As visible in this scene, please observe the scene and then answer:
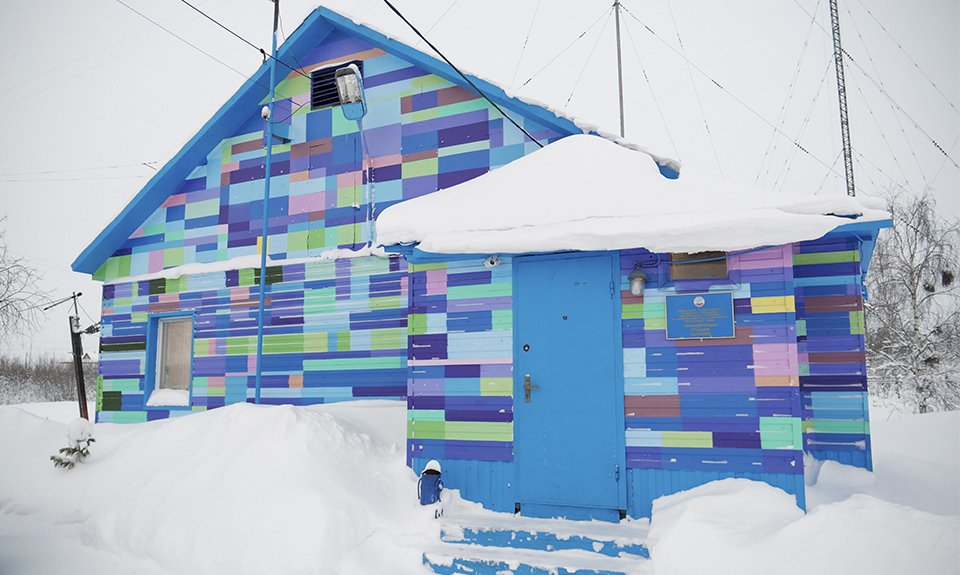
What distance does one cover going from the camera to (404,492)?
550 cm

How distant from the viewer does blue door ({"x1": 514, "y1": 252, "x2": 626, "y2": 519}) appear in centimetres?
517

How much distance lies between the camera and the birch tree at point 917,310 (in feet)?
46.1

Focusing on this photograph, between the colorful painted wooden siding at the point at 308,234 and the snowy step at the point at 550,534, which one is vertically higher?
the colorful painted wooden siding at the point at 308,234

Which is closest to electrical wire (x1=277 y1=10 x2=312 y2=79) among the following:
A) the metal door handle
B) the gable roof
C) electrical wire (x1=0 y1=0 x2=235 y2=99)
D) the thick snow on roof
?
the gable roof

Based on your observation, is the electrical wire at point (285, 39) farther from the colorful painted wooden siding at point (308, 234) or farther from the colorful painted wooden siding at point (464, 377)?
the colorful painted wooden siding at point (464, 377)

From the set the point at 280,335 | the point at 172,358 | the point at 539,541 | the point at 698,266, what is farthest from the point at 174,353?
the point at 698,266

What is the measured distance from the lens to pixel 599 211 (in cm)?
500

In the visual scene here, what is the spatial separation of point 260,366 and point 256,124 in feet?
12.5

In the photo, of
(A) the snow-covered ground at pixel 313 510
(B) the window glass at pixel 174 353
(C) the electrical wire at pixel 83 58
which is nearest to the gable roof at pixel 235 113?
(B) the window glass at pixel 174 353

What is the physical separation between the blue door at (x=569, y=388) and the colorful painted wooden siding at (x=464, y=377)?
0.16 m

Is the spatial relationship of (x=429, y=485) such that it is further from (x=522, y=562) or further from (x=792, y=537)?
(x=792, y=537)

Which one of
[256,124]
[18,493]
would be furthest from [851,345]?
[18,493]

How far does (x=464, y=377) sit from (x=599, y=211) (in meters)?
2.16

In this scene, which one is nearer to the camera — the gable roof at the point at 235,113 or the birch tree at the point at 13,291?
the gable roof at the point at 235,113
